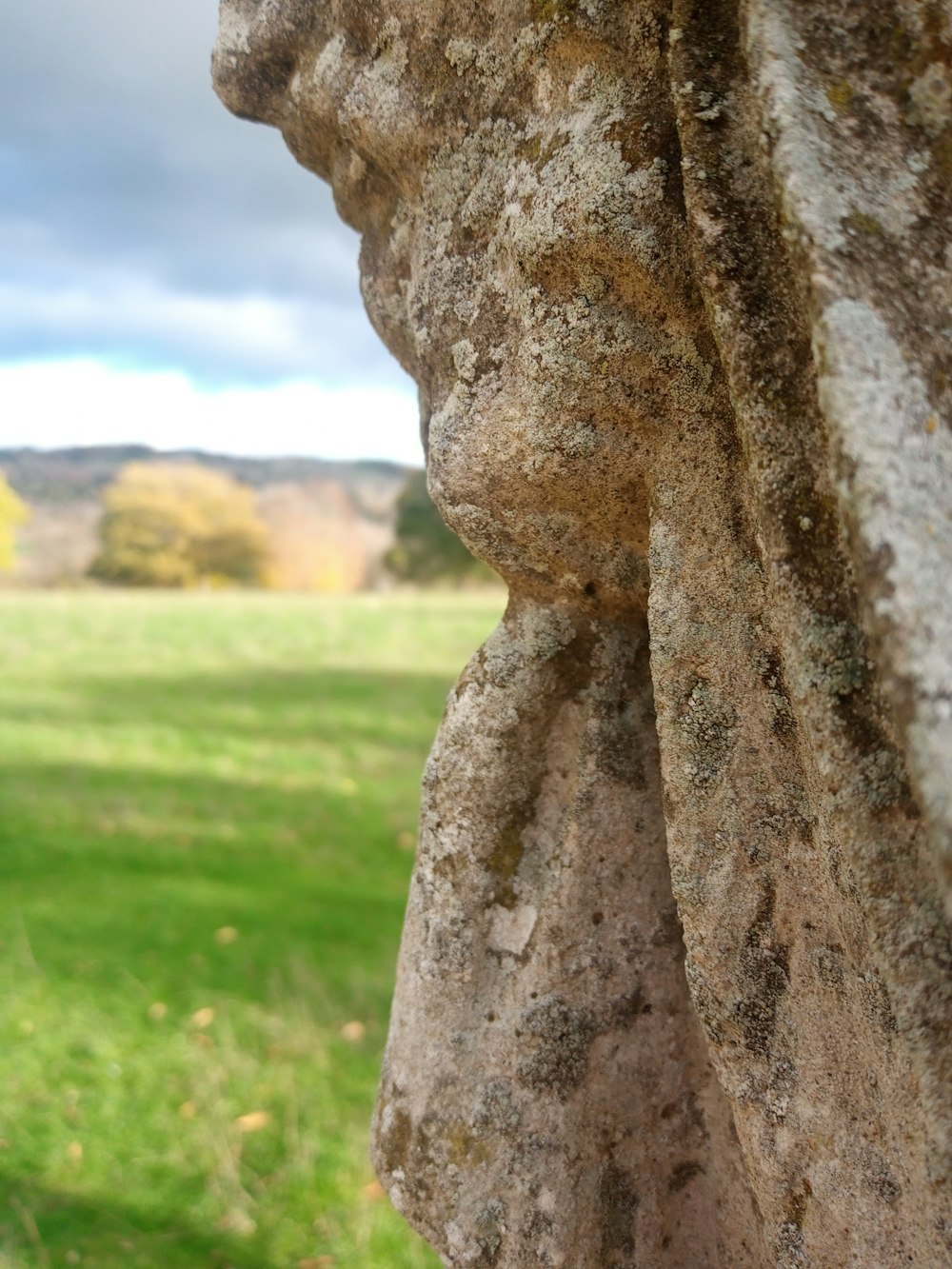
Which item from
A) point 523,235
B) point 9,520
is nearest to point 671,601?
point 523,235

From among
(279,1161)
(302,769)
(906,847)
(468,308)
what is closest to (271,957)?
(279,1161)

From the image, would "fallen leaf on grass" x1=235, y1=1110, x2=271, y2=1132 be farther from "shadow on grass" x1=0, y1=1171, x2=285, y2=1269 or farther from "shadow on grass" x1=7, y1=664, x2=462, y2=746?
"shadow on grass" x1=7, y1=664, x2=462, y2=746

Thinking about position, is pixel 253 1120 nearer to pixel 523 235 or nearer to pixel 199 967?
pixel 199 967

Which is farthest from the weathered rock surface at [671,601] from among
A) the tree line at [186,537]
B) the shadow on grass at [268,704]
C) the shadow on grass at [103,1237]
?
the tree line at [186,537]

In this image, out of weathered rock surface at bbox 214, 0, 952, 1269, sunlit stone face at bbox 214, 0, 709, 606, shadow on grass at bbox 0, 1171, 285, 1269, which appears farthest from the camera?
shadow on grass at bbox 0, 1171, 285, 1269

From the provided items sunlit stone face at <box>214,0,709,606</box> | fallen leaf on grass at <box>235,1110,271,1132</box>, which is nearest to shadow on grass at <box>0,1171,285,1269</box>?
fallen leaf on grass at <box>235,1110,271,1132</box>

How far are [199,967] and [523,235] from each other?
121 inches

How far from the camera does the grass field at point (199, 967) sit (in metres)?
2.41

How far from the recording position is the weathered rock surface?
2.16 feet

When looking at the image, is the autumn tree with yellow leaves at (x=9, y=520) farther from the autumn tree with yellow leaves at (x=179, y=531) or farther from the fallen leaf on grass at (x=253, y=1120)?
the fallen leaf on grass at (x=253, y=1120)

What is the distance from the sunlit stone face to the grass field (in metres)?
1.96

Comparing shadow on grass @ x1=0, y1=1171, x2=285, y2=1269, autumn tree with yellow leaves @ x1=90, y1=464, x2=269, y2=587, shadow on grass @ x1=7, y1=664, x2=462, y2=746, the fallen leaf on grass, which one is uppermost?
autumn tree with yellow leaves @ x1=90, y1=464, x2=269, y2=587

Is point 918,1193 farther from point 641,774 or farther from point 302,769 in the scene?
point 302,769

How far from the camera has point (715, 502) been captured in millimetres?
905
